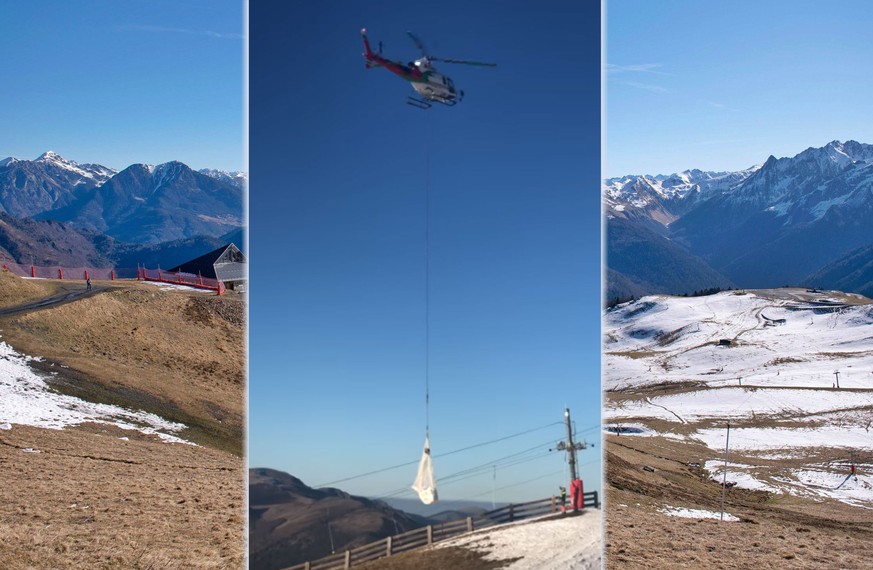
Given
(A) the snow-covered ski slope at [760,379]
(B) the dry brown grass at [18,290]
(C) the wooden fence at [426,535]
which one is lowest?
(A) the snow-covered ski slope at [760,379]

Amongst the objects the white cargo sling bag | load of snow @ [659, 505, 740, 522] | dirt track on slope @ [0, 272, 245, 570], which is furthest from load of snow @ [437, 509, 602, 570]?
load of snow @ [659, 505, 740, 522]

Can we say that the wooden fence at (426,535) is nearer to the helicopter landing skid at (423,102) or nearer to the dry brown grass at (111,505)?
the helicopter landing skid at (423,102)

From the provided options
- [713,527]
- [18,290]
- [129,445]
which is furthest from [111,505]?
[18,290]

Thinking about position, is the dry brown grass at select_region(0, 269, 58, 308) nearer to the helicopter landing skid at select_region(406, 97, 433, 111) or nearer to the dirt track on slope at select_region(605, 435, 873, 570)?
the dirt track on slope at select_region(605, 435, 873, 570)

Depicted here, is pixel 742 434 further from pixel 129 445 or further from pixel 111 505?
pixel 111 505

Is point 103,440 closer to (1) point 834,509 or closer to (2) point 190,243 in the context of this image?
(1) point 834,509

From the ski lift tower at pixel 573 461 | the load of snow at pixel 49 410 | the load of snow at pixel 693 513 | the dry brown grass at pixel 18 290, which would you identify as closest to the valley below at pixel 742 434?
the load of snow at pixel 693 513

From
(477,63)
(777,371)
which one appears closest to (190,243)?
(777,371)
